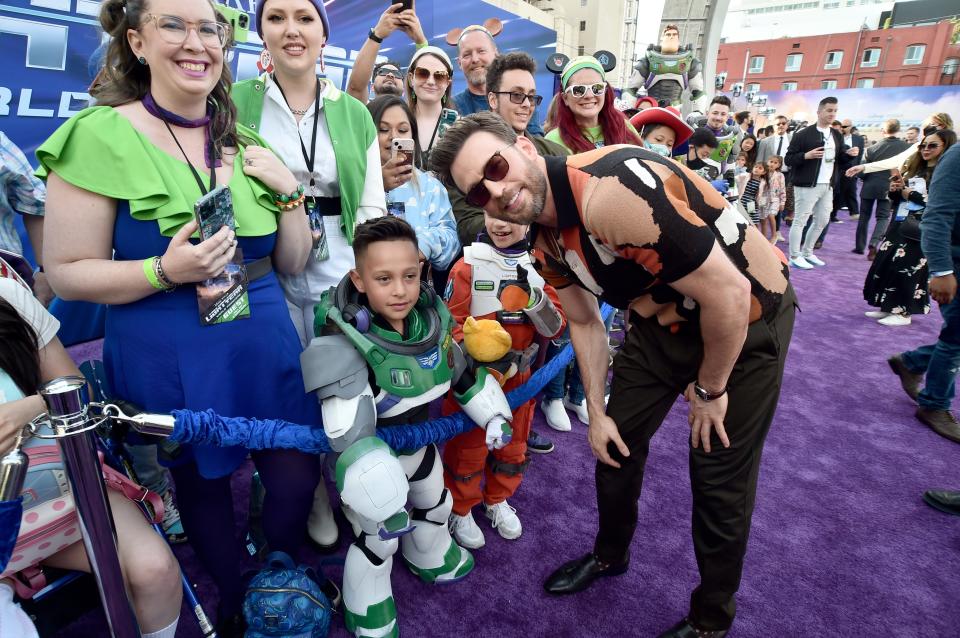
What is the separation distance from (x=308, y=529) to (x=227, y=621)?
61 cm

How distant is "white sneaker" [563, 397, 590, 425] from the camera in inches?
140

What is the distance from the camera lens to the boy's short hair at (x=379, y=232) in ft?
5.86

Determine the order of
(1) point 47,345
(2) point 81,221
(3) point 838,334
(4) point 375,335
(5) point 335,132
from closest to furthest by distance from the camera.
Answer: (2) point 81,221 → (1) point 47,345 → (4) point 375,335 → (5) point 335,132 → (3) point 838,334

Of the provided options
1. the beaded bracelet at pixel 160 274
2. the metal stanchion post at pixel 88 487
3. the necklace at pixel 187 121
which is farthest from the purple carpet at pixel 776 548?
the necklace at pixel 187 121

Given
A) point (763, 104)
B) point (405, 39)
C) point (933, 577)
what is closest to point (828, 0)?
point (763, 104)

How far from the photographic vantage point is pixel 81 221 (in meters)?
1.32

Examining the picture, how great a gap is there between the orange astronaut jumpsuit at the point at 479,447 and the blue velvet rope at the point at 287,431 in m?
0.33

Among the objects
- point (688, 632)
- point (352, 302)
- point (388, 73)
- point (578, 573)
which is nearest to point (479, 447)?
point (578, 573)

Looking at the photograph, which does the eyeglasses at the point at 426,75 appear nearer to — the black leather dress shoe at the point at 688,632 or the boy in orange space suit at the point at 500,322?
the boy in orange space suit at the point at 500,322

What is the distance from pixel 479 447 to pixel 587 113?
2.04m

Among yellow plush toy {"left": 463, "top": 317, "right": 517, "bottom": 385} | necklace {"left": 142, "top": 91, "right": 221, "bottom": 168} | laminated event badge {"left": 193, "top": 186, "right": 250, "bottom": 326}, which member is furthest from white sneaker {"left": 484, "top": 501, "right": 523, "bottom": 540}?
necklace {"left": 142, "top": 91, "right": 221, "bottom": 168}

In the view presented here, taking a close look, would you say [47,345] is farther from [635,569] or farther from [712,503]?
[635,569]

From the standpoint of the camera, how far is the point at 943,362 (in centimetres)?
333

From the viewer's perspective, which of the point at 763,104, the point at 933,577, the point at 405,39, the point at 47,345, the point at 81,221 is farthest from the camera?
the point at 763,104
